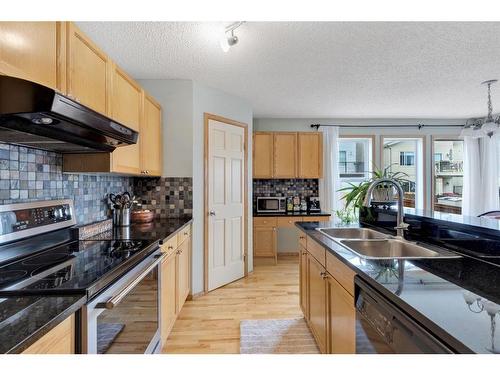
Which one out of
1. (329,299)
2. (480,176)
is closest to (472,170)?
(480,176)

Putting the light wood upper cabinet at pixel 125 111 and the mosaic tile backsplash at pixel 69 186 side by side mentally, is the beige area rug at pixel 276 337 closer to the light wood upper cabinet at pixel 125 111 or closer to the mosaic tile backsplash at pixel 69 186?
the mosaic tile backsplash at pixel 69 186

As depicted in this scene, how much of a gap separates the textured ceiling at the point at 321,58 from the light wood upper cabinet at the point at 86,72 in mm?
440

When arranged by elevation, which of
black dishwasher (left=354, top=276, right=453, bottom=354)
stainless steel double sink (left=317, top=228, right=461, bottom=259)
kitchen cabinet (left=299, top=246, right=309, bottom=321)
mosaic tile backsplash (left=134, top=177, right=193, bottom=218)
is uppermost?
mosaic tile backsplash (left=134, top=177, right=193, bottom=218)

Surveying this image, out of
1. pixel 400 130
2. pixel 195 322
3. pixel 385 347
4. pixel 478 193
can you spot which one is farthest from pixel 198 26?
pixel 478 193

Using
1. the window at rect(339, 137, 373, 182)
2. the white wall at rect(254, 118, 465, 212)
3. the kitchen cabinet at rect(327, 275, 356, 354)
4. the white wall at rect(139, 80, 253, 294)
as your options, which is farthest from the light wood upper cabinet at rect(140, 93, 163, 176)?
the window at rect(339, 137, 373, 182)

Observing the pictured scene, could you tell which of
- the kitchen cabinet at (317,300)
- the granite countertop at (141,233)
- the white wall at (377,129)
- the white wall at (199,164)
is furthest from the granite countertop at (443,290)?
the white wall at (377,129)

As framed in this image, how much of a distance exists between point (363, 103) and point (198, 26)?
2744 mm

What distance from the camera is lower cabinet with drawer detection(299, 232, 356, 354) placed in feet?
4.25

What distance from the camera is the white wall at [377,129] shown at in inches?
183

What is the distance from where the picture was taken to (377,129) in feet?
15.5

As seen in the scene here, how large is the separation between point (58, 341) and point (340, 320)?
1.23 m

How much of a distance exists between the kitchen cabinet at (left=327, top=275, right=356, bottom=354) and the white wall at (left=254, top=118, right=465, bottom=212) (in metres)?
3.46

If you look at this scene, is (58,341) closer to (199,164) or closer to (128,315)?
(128,315)

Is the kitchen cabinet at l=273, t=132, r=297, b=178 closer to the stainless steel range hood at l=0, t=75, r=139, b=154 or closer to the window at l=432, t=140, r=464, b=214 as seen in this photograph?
the window at l=432, t=140, r=464, b=214
